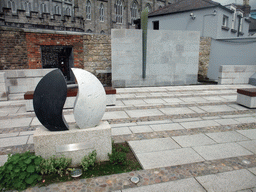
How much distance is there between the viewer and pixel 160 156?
3600 mm

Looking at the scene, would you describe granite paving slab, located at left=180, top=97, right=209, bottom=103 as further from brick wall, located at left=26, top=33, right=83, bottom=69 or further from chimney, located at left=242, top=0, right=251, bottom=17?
chimney, located at left=242, top=0, right=251, bottom=17

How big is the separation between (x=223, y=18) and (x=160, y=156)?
17.2m

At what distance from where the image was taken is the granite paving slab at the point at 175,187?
2740mm

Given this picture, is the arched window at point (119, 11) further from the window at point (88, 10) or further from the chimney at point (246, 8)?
the chimney at point (246, 8)

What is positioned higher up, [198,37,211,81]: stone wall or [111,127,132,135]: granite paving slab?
[198,37,211,81]: stone wall

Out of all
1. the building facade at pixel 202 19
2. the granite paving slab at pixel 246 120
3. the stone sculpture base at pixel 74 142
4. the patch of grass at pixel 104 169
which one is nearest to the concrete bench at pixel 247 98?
the granite paving slab at pixel 246 120

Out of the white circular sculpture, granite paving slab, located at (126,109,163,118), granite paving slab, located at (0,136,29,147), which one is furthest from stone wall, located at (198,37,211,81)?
granite paving slab, located at (0,136,29,147)

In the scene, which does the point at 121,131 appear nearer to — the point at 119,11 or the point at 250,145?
the point at 250,145

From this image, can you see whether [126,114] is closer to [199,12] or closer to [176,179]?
[176,179]

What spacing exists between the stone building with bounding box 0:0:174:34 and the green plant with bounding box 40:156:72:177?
771 inches

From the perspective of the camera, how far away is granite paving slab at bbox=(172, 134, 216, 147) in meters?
4.11

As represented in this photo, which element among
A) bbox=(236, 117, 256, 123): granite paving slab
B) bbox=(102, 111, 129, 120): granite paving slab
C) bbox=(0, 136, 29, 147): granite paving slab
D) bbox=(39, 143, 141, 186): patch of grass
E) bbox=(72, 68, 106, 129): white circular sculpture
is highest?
bbox=(72, 68, 106, 129): white circular sculpture

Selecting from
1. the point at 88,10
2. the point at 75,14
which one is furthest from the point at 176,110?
the point at 88,10

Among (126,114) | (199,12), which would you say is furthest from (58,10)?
(126,114)
